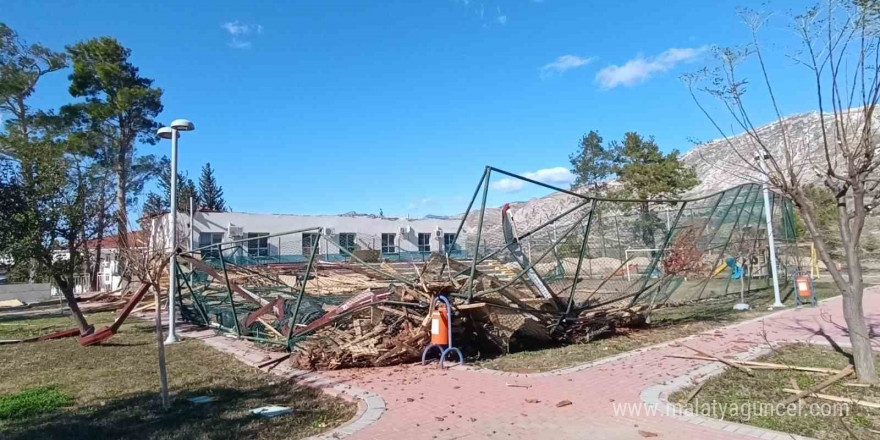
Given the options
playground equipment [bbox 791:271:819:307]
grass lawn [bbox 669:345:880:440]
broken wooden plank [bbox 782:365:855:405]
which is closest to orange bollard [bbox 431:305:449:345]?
grass lawn [bbox 669:345:880:440]

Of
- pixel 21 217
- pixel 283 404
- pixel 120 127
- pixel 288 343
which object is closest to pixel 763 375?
pixel 283 404

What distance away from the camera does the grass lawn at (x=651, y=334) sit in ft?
24.5

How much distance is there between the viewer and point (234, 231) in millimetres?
29781

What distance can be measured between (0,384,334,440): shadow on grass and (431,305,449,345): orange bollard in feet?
6.99

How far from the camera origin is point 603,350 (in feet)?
27.5

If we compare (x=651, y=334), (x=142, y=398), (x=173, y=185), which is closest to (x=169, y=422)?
(x=142, y=398)

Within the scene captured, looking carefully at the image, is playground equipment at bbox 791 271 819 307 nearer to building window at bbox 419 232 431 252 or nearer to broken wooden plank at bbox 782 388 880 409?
broken wooden plank at bbox 782 388 880 409

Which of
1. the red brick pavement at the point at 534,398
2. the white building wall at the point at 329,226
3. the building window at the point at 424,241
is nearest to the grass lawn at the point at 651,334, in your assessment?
the red brick pavement at the point at 534,398

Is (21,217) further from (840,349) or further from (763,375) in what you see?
(840,349)

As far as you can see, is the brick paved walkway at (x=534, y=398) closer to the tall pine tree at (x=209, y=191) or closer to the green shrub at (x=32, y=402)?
the green shrub at (x=32, y=402)

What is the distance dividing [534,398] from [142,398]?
15.3 ft

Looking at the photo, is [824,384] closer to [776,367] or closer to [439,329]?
[776,367]

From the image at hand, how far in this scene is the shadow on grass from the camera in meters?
4.78

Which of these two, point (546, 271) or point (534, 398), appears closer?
point (534, 398)
